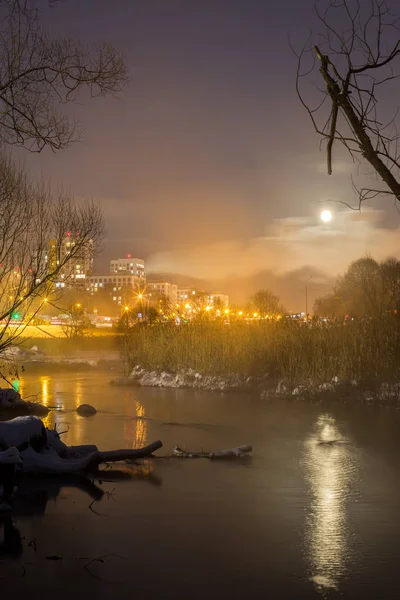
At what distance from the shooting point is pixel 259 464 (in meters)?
9.53

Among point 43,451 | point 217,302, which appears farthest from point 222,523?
point 217,302

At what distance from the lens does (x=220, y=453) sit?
1007 centimetres

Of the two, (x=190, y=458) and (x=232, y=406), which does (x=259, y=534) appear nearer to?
(x=190, y=458)

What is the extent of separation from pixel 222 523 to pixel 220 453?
137 inches

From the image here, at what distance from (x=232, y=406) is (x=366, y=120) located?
12666 millimetres

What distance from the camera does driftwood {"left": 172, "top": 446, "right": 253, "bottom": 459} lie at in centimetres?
1002

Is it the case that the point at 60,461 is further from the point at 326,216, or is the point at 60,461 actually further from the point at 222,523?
the point at 326,216

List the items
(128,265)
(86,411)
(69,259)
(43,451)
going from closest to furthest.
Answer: (43,451)
(69,259)
(86,411)
(128,265)

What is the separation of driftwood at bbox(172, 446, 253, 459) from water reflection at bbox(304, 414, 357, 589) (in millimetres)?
987

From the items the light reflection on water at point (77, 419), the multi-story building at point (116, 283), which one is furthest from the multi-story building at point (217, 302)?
the light reflection on water at point (77, 419)

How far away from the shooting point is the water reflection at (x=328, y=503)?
5.26 m

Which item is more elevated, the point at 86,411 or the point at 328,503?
the point at 86,411

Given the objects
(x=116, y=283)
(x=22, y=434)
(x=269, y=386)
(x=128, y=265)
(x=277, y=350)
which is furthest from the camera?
(x=128, y=265)

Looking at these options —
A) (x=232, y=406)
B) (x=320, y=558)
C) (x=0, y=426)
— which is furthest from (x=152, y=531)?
(x=232, y=406)
